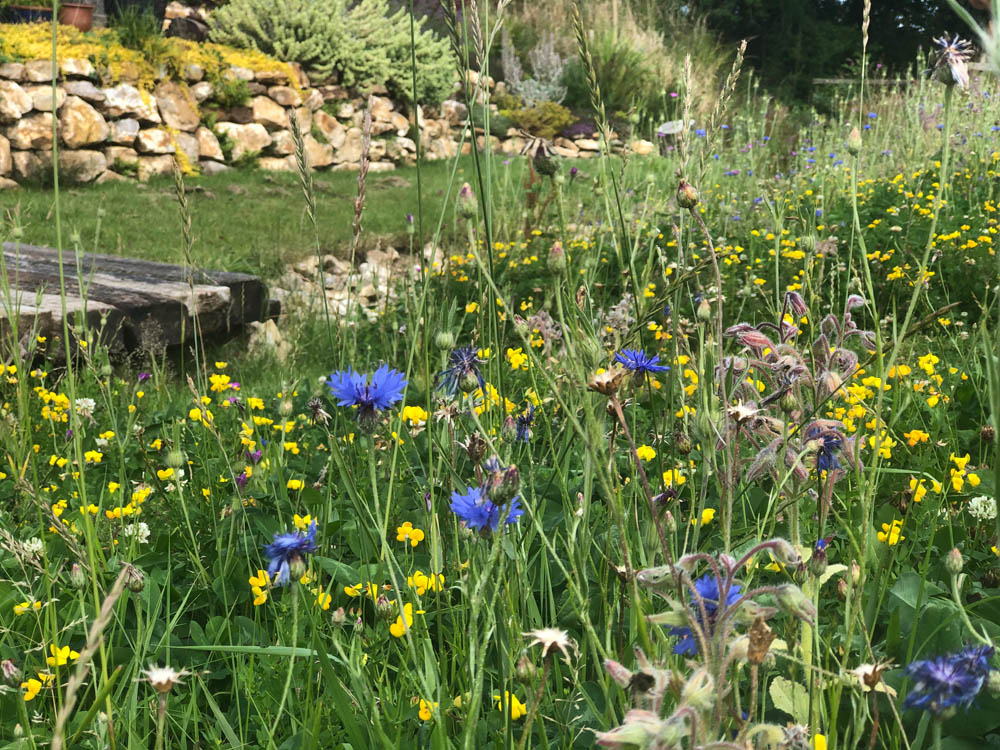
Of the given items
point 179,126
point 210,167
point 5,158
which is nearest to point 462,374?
point 5,158

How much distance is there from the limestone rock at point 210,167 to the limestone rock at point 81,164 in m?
0.81

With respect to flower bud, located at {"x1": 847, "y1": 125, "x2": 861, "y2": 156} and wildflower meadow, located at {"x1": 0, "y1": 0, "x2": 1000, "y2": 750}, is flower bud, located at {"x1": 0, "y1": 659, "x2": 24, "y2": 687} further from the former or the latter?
flower bud, located at {"x1": 847, "y1": 125, "x2": 861, "y2": 156}

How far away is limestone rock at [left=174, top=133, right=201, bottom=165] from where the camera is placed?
7.55 meters

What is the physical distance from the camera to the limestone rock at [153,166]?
7254 millimetres

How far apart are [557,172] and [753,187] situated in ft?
14.7

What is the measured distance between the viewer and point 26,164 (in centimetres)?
668

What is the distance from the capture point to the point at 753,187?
5523 millimetres

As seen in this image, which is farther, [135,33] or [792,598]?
[135,33]

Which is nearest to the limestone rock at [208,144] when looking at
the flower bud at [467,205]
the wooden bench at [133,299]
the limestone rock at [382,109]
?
the limestone rock at [382,109]

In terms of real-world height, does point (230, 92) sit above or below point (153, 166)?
above

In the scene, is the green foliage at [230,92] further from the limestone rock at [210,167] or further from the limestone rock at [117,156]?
the limestone rock at [117,156]

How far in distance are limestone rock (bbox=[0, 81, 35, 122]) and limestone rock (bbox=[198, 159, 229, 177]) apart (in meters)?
1.41

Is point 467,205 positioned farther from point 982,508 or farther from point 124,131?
point 124,131

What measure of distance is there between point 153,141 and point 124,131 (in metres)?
0.25
